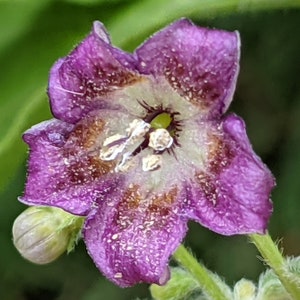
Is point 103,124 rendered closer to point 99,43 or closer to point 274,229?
point 99,43

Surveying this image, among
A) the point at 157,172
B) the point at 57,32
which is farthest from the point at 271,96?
the point at 157,172

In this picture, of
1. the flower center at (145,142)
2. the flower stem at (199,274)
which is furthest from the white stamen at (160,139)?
the flower stem at (199,274)

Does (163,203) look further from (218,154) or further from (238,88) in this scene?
(238,88)

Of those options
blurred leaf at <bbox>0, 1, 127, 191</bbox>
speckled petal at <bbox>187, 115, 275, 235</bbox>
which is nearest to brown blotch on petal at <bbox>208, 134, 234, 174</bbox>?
speckled petal at <bbox>187, 115, 275, 235</bbox>

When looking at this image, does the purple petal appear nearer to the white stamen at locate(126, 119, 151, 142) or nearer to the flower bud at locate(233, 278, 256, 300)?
the white stamen at locate(126, 119, 151, 142)

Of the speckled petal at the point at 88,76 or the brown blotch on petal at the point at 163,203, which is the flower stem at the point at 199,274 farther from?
the speckled petal at the point at 88,76
